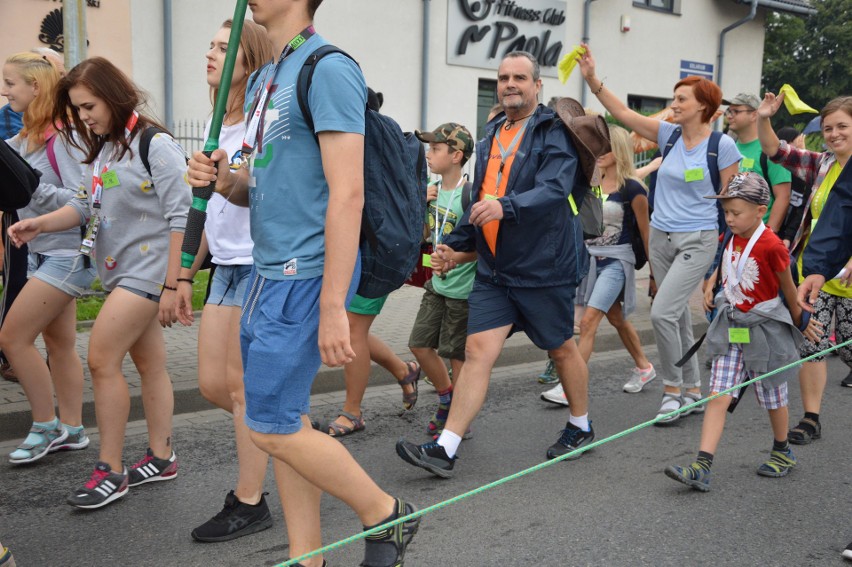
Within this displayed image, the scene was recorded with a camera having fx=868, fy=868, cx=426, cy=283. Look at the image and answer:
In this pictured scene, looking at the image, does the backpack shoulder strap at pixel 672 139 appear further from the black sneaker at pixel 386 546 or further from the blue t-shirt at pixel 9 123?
the blue t-shirt at pixel 9 123

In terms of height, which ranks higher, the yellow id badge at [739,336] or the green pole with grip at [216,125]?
the green pole with grip at [216,125]

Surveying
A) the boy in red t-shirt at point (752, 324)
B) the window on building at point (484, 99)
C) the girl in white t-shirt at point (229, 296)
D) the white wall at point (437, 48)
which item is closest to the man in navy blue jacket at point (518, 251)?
the boy in red t-shirt at point (752, 324)

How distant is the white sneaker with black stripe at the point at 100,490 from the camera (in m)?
3.79

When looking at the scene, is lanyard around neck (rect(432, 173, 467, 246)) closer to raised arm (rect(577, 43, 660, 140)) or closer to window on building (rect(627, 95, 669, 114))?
raised arm (rect(577, 43, 660, 140))

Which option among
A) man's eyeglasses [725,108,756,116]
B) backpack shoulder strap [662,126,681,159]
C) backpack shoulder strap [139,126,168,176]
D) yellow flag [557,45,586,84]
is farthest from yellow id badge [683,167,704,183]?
backpack shoulder strap [139,126,168,176]

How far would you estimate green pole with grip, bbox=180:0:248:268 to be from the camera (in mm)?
2643

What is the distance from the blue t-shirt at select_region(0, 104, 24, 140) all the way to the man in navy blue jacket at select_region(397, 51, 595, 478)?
3011mm

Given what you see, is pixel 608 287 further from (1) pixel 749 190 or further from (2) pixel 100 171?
(2) pixel 100 171

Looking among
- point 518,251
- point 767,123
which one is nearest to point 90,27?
point 767,123

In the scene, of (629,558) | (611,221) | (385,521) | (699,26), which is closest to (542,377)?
(611,221)

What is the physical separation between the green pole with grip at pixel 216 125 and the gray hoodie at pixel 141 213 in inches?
37.8

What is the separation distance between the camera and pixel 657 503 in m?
4.03

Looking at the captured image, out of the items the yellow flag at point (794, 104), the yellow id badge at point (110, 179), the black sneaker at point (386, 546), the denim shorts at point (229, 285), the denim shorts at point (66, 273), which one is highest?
the yellow flag at point (794, 104)

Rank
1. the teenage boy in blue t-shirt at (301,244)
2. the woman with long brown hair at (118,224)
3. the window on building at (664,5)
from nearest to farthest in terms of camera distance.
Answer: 1. the teenage boy in blue t-shirt at (301,244)
2. the woman with long brown hair at (118,224)
3. the window on building at (664,5)
